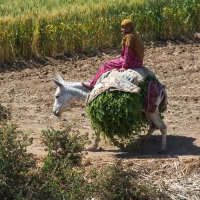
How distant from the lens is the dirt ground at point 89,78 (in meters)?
12.4

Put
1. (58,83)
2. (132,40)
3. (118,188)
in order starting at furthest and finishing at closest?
(58,83)
(132,40)
(118,188)

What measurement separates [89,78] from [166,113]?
9.85ft

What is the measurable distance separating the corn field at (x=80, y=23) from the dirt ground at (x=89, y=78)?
0.36m

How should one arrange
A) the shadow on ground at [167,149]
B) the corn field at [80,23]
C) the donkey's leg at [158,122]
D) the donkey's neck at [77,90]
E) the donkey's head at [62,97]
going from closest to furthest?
the shadow on ground at [167,149] → the donkey's leg at [158,122] → the donkey's neck at [77,90] → the donkey's head at [62,97] → the corn field at [80,23]

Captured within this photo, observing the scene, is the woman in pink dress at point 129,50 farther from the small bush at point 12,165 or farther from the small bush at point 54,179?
the small bush at point 12,165

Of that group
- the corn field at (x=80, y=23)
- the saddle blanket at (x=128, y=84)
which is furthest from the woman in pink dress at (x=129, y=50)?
the corn field at (x=80, y=23)

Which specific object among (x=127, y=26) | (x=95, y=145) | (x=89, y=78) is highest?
(x=127, y=26)

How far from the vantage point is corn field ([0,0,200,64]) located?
711 inches

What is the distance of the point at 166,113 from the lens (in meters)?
14.2

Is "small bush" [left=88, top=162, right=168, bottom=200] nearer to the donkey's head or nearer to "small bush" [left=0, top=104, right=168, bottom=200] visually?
"small bush" [left=0, top=104, right=168, bottom=200]

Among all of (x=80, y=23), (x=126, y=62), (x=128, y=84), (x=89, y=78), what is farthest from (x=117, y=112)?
(x=80, y=23)

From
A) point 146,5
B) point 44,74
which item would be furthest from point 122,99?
point 146,5

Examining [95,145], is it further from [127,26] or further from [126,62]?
[127,26]

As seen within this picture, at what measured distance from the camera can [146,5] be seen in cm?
2053
